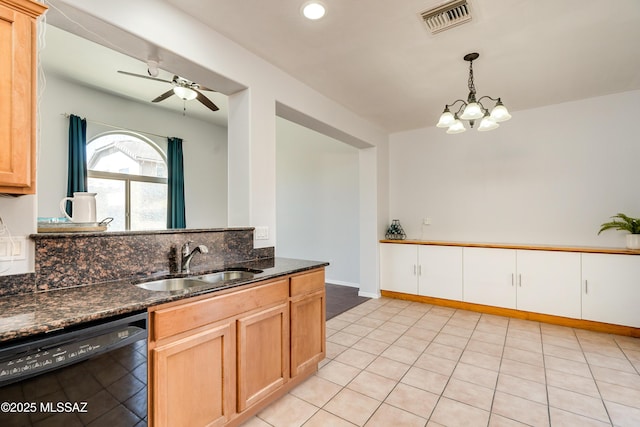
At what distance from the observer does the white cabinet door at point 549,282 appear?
10.9 feet

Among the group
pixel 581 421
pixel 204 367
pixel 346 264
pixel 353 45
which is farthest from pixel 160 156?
pixel 581 421

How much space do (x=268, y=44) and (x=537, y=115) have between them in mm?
3610

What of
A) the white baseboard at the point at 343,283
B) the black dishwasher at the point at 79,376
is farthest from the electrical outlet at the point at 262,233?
the white baseboard at the point at 343,283

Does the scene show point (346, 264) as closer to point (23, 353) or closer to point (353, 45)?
point (353, 45)

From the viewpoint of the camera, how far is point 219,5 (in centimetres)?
202

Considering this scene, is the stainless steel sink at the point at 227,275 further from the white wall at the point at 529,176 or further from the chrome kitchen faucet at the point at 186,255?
the white wall at the point at 529,176

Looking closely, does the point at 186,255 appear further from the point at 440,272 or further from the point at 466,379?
the point at 440,272

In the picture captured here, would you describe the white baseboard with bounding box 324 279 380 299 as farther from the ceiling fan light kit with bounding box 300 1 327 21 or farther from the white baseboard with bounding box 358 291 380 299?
the ceiling fan light kit with bounding box 300 1 327 21

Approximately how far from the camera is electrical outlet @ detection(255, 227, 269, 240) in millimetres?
2561

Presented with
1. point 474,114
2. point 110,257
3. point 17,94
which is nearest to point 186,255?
point 110,257

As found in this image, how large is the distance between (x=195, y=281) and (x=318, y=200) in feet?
12.6

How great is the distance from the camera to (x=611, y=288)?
3.15 metres

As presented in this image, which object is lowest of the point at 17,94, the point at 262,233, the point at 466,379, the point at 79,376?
the point at 466,379

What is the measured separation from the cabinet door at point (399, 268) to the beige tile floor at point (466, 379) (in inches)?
37.8
